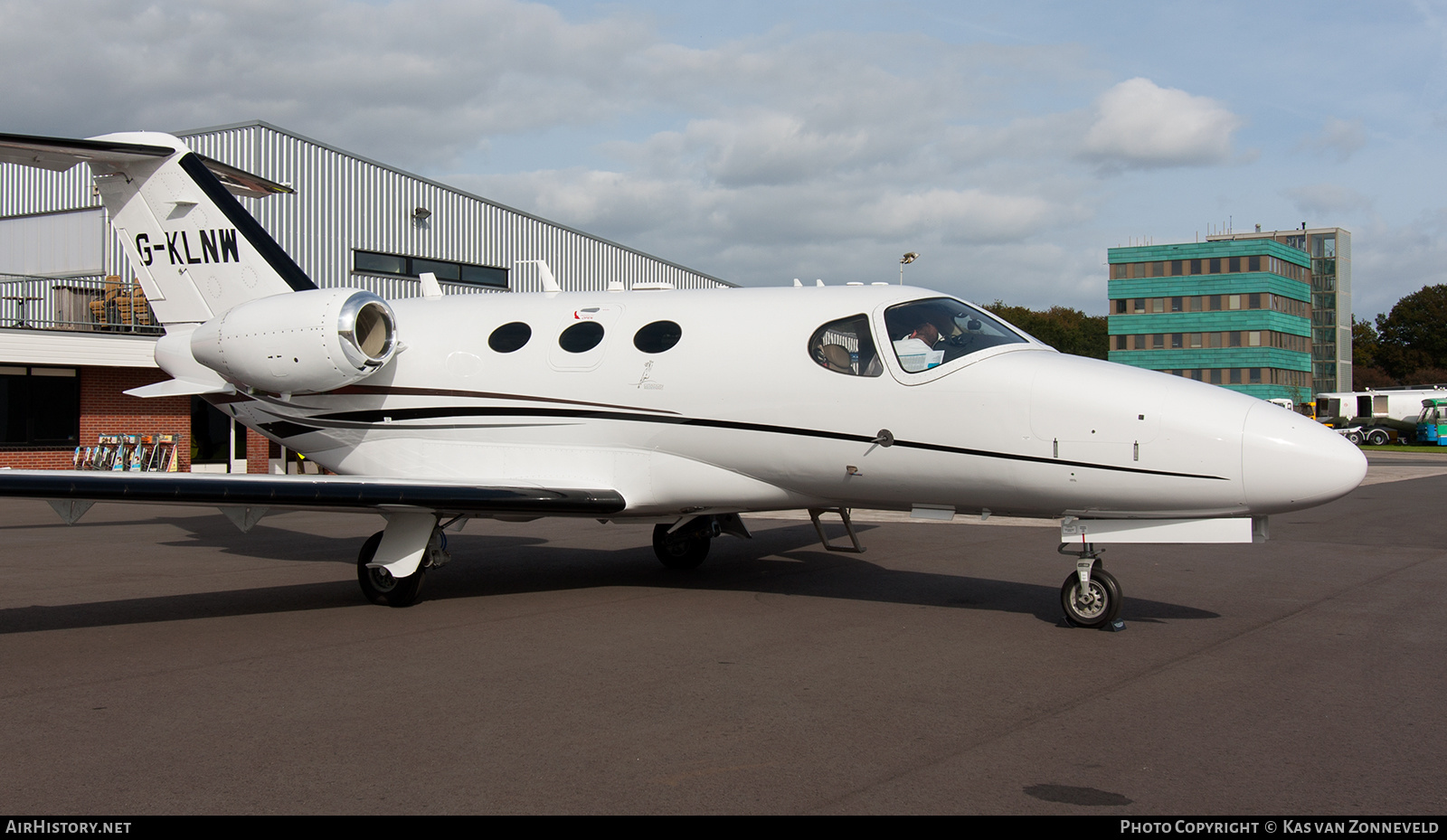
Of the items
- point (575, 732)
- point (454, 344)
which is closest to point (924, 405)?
point (575, 732)

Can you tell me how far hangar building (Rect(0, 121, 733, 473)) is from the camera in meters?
24.2

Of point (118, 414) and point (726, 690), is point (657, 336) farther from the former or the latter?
point (118, 414)

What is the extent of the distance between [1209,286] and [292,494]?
328ft

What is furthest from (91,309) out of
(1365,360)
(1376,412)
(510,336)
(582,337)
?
(1365,360)

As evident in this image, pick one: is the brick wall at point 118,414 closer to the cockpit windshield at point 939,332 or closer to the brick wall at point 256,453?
the brick wall at point 256,453

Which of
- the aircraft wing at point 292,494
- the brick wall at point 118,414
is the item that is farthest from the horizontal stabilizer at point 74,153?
the brick wall at point 118,414

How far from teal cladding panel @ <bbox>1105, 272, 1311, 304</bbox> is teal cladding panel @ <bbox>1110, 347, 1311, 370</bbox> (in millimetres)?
5262

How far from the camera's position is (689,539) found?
37.2ft

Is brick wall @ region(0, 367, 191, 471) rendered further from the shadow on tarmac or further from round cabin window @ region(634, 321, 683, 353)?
round cabin window @ region(634, 321, 683, 353)

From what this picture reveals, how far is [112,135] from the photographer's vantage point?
11.5 m

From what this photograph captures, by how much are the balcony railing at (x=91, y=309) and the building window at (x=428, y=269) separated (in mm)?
5199

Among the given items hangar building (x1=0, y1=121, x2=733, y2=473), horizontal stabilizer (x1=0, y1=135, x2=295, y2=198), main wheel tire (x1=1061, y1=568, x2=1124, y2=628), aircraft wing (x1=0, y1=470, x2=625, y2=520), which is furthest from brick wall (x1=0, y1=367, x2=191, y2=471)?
main wheel tire (x1=1061, y1=568, x2=1124, y2=628)

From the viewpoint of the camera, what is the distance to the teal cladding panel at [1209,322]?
93.2 metres
